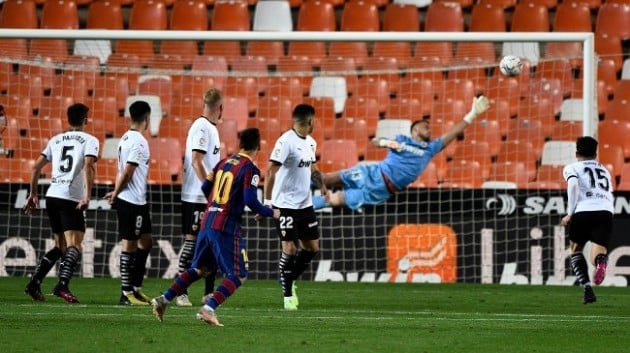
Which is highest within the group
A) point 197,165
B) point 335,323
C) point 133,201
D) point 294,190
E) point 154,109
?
point 154,109

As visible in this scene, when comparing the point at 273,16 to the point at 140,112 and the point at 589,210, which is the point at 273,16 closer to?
the point at 589,210

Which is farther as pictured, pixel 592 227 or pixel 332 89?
pixel 332 89

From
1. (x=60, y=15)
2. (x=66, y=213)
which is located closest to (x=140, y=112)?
(x=66, y=213)

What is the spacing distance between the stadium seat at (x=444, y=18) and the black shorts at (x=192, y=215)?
343 inches

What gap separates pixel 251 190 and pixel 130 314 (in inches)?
66.3

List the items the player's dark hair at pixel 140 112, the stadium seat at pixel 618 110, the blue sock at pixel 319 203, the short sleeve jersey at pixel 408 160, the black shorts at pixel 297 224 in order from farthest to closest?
1. the stadium seat at pixel 618 110
2. the short sleeve jersey at pixel 408 160
3. the blue sock at pixel 319 203
4. the black shorts at pixel 297 224
5. the player's dark hair at pixel 140 112

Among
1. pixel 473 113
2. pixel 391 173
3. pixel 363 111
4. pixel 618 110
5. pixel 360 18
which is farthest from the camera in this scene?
pixel 360 18

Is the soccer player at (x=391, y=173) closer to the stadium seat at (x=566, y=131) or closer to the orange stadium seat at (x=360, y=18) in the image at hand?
the stadium seat at (x=566, y=131)

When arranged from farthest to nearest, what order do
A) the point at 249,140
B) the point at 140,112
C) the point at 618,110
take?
the point at 618,110
the point at 140,112
the point at 249,140

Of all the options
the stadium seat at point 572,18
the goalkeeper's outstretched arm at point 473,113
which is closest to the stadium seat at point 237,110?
the goalkeeper's outstretched arm at point 473,113

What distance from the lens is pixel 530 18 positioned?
65.5 feet

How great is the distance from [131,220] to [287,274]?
1.54m

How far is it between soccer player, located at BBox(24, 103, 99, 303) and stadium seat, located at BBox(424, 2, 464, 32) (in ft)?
29.4

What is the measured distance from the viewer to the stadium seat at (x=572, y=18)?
65.5ft
